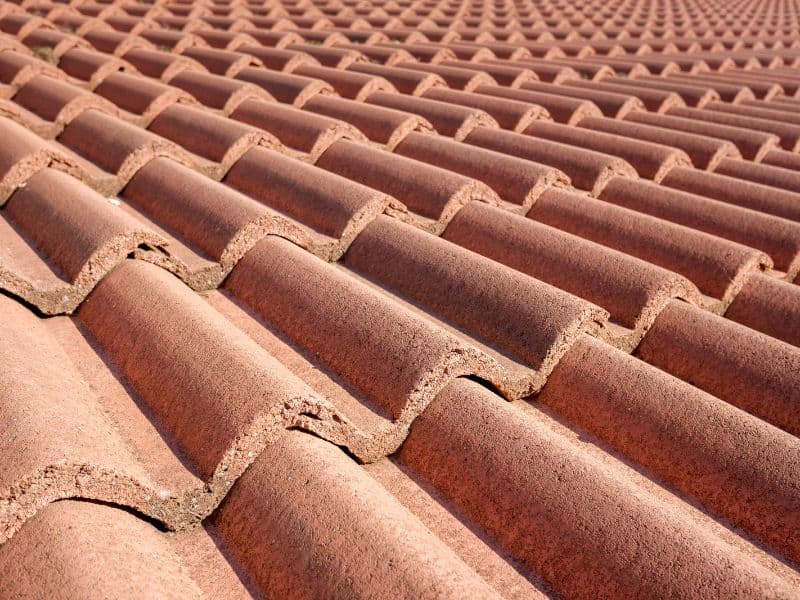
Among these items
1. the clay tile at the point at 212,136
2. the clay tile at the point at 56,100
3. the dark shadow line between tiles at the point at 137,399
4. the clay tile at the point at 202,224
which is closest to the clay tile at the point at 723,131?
the clay tile at the point at 212,136

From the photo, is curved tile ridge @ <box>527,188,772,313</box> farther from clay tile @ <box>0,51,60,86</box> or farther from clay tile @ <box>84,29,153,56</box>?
clay tile @ <box>84,29,153,56</box>

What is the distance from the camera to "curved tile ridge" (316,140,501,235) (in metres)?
2.85

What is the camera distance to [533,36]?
6770mm

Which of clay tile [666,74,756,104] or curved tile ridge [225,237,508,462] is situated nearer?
curved tile ridge [225,237,508,462]

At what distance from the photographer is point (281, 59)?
15.9 feet

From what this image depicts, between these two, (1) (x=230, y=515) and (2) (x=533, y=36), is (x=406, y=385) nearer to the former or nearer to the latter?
(1) (x=230, y=515)

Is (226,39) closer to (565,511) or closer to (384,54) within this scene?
(384,54)

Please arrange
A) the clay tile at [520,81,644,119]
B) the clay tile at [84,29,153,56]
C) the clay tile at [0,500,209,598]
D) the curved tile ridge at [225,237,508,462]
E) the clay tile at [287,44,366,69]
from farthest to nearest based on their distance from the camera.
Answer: the clay tile at [287,44,366,69] < the clay tile at [84,29,153,56] < the clay tile at [520,81,644,119] < the curved tile ridge at [225,237,508,462] < the clay tile at [0,500,209,598]

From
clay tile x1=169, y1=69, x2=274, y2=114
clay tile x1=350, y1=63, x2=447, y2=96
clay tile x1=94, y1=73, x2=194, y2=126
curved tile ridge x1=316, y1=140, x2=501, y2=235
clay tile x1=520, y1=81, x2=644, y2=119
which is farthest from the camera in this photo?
clay tile x1=350, y1=63, x2=447, y2=96

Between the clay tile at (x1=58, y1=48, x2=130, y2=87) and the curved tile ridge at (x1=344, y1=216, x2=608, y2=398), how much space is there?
104 inches

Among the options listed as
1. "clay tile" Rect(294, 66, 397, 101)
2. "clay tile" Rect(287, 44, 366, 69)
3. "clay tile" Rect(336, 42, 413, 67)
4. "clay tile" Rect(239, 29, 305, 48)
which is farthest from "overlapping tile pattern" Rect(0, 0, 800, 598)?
"clay tile" Rect(239, 29, 305, 48)

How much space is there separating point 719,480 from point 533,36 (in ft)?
19.6

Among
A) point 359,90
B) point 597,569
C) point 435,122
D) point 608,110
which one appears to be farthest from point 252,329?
point 608,110

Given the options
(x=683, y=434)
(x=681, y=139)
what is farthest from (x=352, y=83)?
(x=683, y=434)
